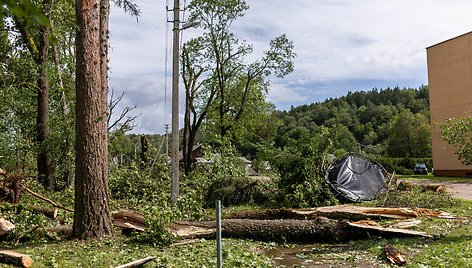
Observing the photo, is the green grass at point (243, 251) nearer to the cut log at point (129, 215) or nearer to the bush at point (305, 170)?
the cut log at point (129, 215)

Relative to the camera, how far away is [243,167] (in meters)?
14.8

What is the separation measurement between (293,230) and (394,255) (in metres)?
2.23

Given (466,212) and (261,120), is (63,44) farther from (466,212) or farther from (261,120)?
(466,212)

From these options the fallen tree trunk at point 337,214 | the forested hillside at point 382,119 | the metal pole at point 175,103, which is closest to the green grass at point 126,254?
the fallen tree trunk at point 337,214

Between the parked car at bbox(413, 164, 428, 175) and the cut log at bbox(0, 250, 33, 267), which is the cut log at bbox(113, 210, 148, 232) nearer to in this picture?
the cut log at bbox(0, 250, 33, 267)

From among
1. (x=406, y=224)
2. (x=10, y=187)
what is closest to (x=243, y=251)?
(x=406, y=224)

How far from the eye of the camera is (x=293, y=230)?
7395 millimetres

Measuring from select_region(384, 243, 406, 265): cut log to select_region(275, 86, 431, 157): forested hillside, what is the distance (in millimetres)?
26752

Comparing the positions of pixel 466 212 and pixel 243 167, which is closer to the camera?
pixel 466 212

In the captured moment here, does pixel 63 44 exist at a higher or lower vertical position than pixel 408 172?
higher

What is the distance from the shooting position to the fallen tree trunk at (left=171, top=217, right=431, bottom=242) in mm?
7098

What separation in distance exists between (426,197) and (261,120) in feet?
50.8

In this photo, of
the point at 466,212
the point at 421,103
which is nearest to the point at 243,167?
the point at 466,212

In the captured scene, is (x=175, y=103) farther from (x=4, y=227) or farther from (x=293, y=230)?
(x=4, y=227)
